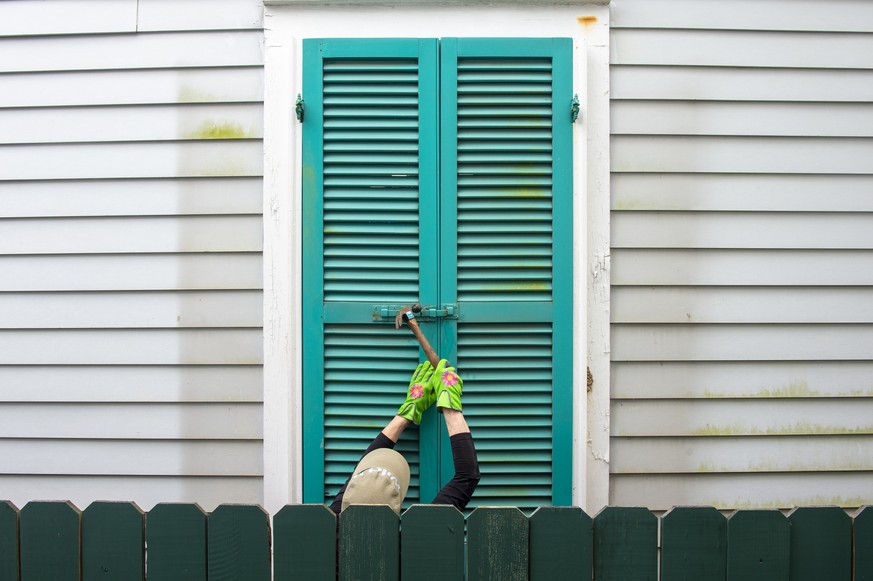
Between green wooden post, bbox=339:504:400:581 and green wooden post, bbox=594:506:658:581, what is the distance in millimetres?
582

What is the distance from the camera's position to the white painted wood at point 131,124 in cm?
241

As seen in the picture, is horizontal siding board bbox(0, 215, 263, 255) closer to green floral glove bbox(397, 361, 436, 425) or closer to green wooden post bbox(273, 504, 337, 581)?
green floral glove bbox(397, 361, 436, 425)

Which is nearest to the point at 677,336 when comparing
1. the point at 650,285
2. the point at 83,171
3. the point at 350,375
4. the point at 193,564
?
the point at 650,285

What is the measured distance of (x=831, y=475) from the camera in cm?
241

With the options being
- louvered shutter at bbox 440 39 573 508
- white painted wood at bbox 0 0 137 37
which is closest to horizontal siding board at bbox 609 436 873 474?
louvered shutter at bbox 440 39 573 508

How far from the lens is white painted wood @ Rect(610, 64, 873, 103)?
2.38 metres

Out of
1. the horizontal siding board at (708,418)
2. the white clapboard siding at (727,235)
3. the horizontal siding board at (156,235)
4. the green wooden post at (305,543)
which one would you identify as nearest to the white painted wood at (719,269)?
the white clapboard siding at (727,235)

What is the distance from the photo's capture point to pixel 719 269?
94.0 inches

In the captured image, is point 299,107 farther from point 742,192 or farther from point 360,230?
point 742,192

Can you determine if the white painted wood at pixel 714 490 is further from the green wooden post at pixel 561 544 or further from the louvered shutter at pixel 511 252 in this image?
the green wooden post at pixel 561 544

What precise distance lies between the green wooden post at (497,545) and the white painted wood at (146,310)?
136 centimetres

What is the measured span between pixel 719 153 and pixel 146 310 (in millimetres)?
2642

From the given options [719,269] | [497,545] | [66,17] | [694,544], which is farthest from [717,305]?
[66,17]

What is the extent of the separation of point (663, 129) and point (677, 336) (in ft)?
3.01
